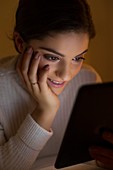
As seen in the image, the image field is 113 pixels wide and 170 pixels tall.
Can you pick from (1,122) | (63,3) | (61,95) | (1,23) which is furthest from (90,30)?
(1,23)

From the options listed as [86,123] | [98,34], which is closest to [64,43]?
[86,123]

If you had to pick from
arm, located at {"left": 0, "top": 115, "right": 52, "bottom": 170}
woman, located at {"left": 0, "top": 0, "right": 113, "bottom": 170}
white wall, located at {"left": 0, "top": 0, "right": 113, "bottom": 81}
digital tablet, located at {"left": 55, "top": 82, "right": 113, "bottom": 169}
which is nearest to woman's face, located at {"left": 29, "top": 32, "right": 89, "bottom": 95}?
woman, located at {"left": 0, "top": 0, "right": 113, "bottom": 170}

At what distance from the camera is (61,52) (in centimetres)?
88

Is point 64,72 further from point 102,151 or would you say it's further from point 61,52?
point 102,151

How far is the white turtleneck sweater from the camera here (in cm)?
93

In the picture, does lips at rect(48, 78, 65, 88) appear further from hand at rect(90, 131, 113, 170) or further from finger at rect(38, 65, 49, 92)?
hand at rect(90, 131, 113, 170)

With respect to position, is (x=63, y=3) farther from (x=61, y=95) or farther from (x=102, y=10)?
(x=102, y=10)

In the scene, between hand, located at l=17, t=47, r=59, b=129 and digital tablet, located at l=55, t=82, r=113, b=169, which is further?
hand, located at l=17, t=47, r=59, b=129

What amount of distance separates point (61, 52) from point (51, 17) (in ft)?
0.33

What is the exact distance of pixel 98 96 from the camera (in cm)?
63

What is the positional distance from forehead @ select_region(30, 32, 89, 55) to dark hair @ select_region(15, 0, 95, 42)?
0.01m

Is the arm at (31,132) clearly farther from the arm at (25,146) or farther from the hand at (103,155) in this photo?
the hand at (103,155)

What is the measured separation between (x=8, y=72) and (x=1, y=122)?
6.9 inches

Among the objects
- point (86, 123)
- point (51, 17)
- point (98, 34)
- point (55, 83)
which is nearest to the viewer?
point (86, 123)
